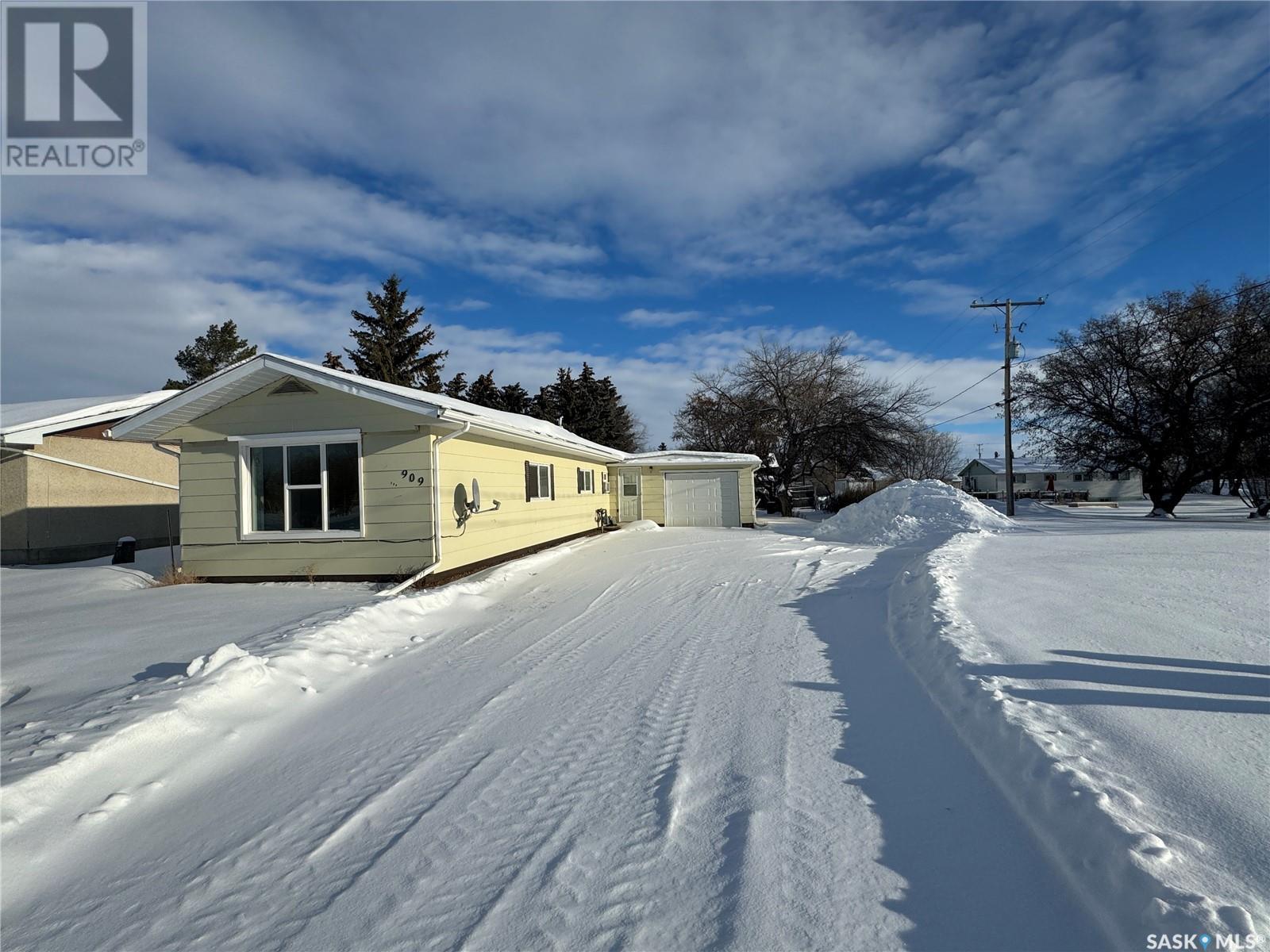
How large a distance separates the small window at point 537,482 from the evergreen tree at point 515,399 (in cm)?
2788

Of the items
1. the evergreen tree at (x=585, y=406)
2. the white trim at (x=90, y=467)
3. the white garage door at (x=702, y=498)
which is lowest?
the white garage door at (x=702, y=498)

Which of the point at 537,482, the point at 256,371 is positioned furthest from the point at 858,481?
the point at 256,371

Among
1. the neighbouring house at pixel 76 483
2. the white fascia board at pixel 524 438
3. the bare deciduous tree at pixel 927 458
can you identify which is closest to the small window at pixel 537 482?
the white fascia board at pixel 524 438

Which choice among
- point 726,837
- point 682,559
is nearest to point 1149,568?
point 682,559

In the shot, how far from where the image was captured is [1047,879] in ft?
7.99

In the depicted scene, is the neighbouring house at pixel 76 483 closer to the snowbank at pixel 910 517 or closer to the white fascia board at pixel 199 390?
the white fascia board at pixel 199 390

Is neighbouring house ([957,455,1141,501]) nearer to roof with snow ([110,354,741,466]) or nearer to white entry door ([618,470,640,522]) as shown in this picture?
white entry door ([618,470,640,522])

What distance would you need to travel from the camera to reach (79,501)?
1420cm

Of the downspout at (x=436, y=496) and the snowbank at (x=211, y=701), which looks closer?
the snowbank at (x=211, y=701)

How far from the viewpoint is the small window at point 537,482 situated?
13453 mm

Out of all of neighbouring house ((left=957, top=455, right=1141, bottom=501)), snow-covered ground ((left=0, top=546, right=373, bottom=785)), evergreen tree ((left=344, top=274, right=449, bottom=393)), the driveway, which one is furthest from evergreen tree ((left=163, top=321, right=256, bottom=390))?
neighbouring house ((left=957, top=455, right=1141, bottom=501))

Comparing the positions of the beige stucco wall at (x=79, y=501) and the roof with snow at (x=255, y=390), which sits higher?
the roof with snow at (x=255, y=390)

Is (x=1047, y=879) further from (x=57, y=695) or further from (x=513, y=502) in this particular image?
(x=513, y=502)

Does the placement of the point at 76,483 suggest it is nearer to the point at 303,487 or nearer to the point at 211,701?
the point at 303,487
